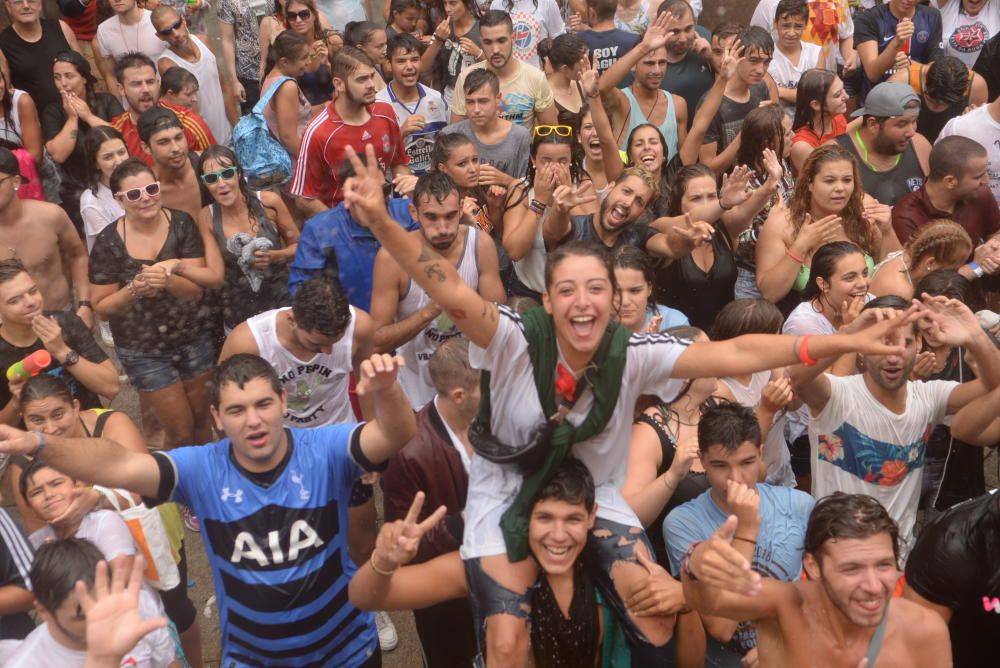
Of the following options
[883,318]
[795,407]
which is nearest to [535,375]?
[883,318]

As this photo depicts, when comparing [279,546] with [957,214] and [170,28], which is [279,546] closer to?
[957,214]

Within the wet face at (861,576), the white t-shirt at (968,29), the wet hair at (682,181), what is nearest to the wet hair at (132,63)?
the wet hair at (682,181)

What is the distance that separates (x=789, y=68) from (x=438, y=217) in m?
4.24

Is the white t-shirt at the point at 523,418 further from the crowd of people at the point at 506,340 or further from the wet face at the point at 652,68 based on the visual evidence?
the wet face at the point at 652,68

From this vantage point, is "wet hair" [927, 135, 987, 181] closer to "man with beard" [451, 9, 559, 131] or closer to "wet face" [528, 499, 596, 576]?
"man with beard" [451, 9, 559, 131]

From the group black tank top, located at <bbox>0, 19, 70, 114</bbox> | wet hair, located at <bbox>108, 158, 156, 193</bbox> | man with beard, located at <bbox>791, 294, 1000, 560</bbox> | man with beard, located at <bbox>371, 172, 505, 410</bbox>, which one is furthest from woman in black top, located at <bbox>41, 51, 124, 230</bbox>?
man with beard, located at <bbox>791, 294, 1000, 560</bbox>

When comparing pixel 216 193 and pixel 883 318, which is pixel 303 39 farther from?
pixel 883 318

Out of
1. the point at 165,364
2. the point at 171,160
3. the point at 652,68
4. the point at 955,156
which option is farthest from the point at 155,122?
the point at 955,156

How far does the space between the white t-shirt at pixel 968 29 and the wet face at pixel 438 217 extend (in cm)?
557

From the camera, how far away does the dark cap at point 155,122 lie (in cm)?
641

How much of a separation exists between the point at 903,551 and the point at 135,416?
16.2ft

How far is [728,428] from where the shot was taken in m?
4.09

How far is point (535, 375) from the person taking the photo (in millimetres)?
3764

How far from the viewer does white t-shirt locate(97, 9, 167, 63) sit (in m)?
8.09
